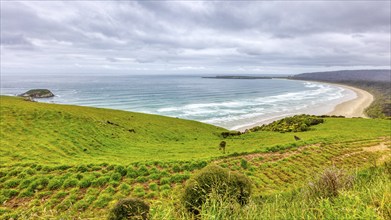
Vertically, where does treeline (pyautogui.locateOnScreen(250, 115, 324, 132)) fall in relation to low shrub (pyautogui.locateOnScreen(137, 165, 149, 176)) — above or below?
below

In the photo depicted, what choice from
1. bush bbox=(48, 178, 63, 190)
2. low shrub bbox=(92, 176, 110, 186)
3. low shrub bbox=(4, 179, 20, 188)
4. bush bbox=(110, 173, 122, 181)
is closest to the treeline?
bush bbox=(110, 173, 122, 181)

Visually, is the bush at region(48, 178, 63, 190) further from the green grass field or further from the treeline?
the treeline

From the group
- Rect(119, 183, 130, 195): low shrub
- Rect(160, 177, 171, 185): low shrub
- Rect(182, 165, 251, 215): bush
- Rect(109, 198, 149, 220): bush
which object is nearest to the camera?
Rect(109, 198, 149, 220): bush

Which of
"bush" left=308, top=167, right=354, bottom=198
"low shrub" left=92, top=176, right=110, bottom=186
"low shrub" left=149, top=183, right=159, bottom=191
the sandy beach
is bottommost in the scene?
the sandy beach

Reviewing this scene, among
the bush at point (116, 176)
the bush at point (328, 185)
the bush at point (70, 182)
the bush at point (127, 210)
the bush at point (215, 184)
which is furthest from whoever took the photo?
the bush at point (116, 176)

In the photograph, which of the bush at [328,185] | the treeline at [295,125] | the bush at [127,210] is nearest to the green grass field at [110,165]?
the bush at [127,210]

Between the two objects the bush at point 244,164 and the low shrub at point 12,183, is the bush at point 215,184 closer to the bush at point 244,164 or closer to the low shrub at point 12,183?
the bush at point 244,164

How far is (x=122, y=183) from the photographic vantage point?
1253 cm

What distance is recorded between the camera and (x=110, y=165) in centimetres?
1444

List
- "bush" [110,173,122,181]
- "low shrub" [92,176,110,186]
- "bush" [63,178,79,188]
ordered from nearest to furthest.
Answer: "bush" [63,178,79,188] → "low shrub" [92,176,110,186] → "bush" [110,173,122,181]

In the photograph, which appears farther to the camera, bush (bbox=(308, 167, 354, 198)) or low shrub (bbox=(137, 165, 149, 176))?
low shrub (bbox=(137, 165, 149, 176))

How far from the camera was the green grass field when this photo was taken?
10668 millimetres

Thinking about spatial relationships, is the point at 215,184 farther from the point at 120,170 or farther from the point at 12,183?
the point at 12,183

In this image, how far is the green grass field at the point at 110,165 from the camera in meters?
10.7
